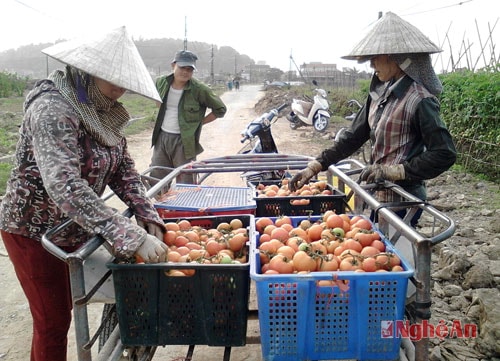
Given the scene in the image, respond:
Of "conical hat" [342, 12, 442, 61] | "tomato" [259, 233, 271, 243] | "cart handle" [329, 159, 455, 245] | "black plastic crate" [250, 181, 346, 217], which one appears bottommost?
"black plastic crate" [250, 181, 346, 217]

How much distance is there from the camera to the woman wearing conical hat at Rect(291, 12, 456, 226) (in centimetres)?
274

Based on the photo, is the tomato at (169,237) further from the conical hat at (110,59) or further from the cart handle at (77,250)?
the conical hat at (110,59)

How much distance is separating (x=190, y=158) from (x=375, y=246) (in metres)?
3.80

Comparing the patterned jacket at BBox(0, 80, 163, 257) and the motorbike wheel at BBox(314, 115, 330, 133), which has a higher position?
the patterned jacket at BBox(0, 80, 163, 257)

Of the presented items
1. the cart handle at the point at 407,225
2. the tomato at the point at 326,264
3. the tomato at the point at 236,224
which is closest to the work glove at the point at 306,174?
the cart handle at the point at 407,225

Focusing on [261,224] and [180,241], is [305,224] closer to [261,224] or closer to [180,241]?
[261,224]

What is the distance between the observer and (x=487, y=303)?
3.40 metres

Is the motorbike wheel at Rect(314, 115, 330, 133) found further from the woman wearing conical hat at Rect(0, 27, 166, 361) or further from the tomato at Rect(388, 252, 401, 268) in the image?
the tomato at Rect(388, 252, 401, 268)

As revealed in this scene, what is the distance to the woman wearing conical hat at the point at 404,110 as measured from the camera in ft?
8.98

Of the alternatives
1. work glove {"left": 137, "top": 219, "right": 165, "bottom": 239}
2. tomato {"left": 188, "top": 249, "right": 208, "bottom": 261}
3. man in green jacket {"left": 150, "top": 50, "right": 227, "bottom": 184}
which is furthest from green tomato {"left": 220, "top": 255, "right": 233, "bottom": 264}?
man in green jacket {"left": 150, "top": 50, "right": 227, "bottom": 184}

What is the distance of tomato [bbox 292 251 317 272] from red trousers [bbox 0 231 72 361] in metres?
1.29

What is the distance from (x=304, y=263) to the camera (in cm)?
200

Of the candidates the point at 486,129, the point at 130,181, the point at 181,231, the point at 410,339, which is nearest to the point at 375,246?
the point at 410,339

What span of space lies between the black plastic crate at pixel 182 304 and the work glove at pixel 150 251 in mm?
34
